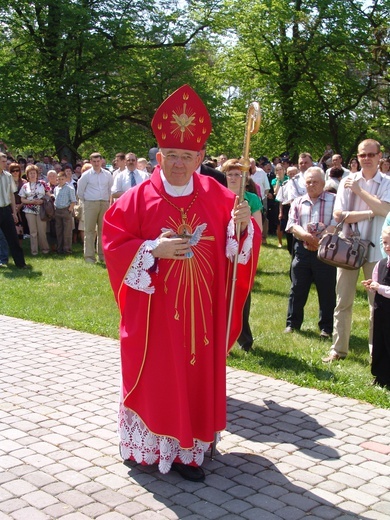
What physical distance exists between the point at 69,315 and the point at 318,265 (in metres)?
3.47

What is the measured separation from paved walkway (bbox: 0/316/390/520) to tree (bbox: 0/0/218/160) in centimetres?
2016

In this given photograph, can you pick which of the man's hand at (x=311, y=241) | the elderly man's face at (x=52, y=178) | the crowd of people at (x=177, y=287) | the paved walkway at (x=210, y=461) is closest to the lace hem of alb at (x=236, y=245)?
the crowd of people at (x=177, y=287)

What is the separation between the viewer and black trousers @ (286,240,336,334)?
27.5 feet

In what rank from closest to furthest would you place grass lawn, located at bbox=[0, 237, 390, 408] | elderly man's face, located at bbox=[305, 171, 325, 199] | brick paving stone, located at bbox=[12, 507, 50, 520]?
brick paving stone, located at bbox=[12, 507, 50, 520], grass lawn, located at bbox=[0, 237, 390, 408], elderly man's face, located at bbox=[305, 171, 325, 199]

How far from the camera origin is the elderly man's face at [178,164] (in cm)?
474

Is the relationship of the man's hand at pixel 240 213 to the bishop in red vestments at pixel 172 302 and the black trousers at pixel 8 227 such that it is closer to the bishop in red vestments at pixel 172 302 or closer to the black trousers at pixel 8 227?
the bishop in red vestments at pixel 172 302

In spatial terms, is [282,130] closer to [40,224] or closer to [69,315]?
[40,224]

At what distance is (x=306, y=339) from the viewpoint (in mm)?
8312

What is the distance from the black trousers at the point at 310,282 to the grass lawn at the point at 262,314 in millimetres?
257

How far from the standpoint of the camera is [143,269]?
461 cm

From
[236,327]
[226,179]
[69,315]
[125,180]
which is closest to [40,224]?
[125,180]

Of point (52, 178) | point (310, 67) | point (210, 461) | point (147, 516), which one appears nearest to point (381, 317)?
point (210, 461)

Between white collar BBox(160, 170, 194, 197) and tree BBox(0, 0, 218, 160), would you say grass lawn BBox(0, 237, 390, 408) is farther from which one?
tree BBox(0, 0, 218, 160)

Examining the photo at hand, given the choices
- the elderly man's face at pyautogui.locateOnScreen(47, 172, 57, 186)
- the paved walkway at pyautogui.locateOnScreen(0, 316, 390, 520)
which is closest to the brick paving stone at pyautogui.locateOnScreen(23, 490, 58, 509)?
the paved walkway at pyautogui.locateOnScreen(0, 316, 390, 520)
